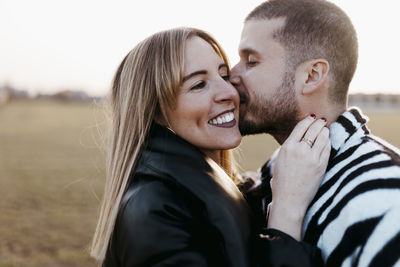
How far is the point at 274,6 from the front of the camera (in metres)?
3.11

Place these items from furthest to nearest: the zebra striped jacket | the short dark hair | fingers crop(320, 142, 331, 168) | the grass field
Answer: the grass field < the short dark hair < fingers crop(320, 142, 331, 168) < the zebra striped jacket

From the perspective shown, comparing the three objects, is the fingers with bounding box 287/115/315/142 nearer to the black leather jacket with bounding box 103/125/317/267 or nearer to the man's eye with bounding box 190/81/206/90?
the black leather jacket with bounding box 103/125/317/267

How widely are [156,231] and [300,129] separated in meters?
1.16

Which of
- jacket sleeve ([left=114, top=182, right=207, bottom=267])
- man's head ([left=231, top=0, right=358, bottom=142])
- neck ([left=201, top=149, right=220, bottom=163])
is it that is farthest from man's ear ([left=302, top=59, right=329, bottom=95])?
jacket sleeve ([left=114, top=182, right=207, bottom=267])

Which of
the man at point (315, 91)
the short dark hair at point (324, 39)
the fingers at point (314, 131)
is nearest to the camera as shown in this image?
the man at point (315, 91)

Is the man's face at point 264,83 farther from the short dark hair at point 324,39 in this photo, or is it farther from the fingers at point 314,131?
the fingers at point 314,131

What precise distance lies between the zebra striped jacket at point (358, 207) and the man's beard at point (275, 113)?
553 mm

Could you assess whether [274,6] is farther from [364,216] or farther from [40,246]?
[40,246]

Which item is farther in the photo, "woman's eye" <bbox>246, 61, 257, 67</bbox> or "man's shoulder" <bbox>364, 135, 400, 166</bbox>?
"woman's eye" <bbox>246, 61, 257, 67</bbox>

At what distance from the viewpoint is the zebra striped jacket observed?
1.96 meters

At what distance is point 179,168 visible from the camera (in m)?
2.25

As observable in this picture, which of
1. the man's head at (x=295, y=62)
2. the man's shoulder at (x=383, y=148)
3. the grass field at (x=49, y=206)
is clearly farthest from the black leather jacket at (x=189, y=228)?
the grass field at (x=49, y=206)

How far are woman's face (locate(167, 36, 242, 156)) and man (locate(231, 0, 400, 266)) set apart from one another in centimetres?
23

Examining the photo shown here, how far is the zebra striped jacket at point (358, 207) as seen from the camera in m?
1.96
